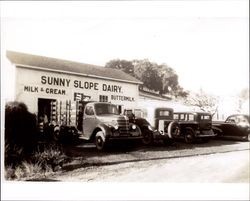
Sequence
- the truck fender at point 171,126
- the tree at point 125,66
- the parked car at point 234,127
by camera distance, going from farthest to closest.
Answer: the truck fender at point 171,126, the tree at point 125,66, the parked car at point 234,127

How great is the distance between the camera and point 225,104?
440 centimetres

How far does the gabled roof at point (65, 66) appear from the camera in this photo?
179 inches

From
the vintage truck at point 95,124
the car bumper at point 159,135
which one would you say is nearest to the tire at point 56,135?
the vintage truck at point 95,124

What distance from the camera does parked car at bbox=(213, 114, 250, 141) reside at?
437 centimetres

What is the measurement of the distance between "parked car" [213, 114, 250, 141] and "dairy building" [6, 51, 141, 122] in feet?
3.12

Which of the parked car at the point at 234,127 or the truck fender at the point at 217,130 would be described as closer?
the parked car at the point at 234,127

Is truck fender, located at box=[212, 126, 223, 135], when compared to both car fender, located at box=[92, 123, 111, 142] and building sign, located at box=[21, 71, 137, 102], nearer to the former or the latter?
building sign, located at box=[21, 71, 137, 102]

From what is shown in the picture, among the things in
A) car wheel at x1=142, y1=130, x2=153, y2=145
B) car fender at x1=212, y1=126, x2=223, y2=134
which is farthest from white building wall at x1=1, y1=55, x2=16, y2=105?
car fender at x1=212, y1=126, x2=223, y2=134

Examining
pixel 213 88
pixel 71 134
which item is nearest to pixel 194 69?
pixel 213 88

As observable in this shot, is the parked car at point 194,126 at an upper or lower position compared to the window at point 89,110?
lower

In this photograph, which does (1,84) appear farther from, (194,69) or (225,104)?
(225,104)

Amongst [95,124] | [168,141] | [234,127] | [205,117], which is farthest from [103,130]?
[234,127]

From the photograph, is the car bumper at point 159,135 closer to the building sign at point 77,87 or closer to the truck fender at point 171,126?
the truck fender at point 171,126

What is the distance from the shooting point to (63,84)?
15.0ft
